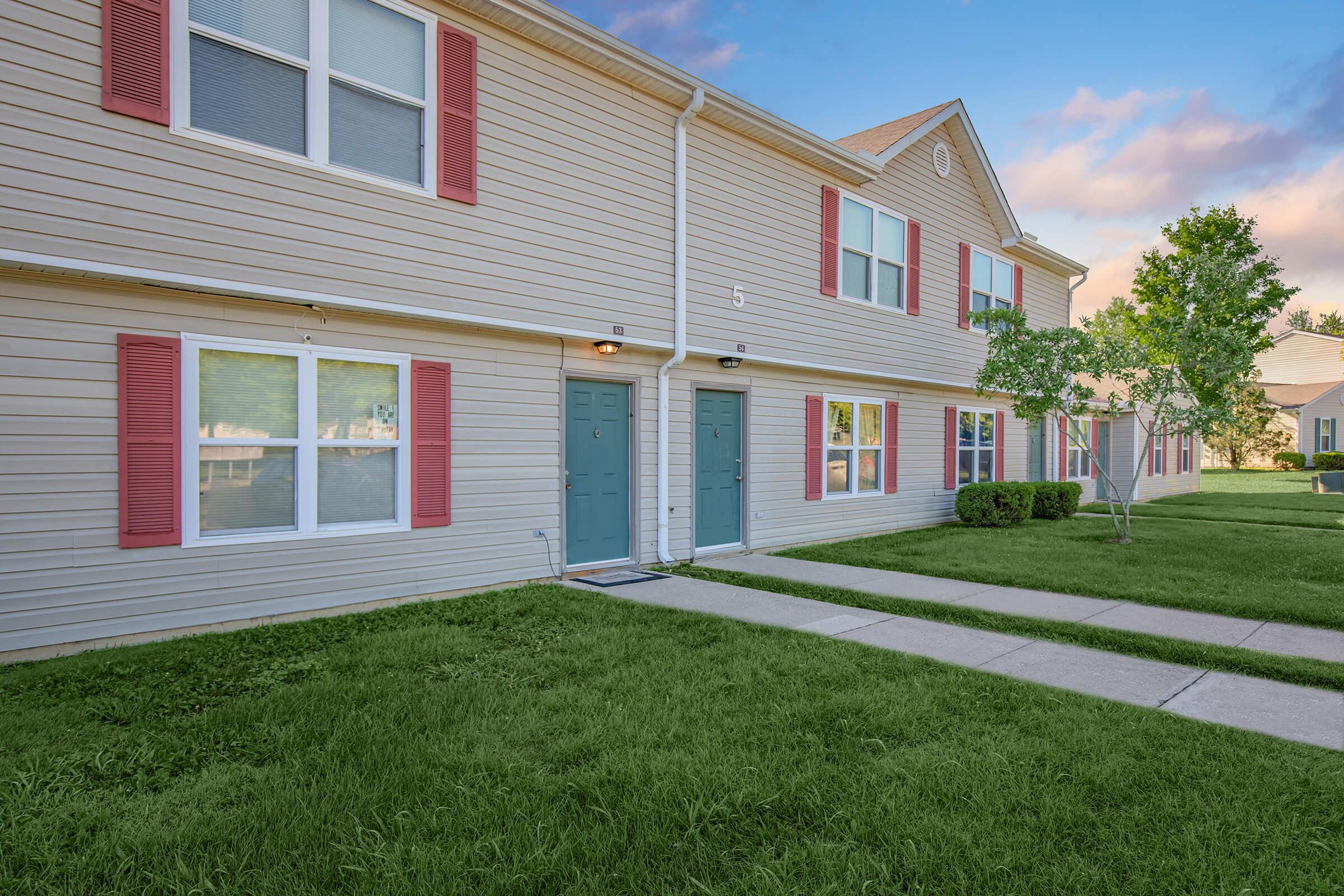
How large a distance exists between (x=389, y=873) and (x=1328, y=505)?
2133cm

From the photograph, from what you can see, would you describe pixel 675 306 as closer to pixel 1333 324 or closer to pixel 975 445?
pixel 975 445

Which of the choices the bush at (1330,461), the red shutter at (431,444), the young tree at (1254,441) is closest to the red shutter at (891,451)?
the red shutter at (431,444)

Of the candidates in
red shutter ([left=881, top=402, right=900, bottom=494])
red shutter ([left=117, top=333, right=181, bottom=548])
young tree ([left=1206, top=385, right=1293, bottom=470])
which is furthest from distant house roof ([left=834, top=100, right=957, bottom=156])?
young tree ([left=1206, top=385, right=1293, bottom=470])

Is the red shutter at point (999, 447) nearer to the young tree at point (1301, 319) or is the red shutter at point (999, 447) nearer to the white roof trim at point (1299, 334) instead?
the white roof trim at point (1299, 334)

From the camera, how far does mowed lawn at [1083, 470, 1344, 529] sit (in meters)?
13.8

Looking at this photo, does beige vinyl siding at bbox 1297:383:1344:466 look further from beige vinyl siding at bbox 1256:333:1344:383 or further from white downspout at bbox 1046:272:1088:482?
white downspout at bbox 1046:272:1088:482

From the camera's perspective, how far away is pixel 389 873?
2.28 meters

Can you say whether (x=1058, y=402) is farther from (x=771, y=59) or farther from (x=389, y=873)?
(x=389, y=873)

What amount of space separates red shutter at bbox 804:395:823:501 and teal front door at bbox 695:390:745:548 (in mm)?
1321

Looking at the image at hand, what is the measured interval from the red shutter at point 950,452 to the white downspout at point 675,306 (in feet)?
21.8

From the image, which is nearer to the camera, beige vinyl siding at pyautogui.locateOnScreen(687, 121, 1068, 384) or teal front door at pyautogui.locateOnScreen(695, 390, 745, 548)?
beige vinyl siding at pyautogui.locateOnScreen(687, 121, 1068, 384)

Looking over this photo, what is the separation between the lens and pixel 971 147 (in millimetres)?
12719

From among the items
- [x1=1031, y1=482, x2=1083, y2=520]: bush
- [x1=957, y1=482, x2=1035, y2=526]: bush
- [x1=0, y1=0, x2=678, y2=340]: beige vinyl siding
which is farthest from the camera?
[x1=1031, y1=482, x2=1083, y2=520]: bush

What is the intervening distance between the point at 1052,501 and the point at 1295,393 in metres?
33.6
